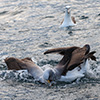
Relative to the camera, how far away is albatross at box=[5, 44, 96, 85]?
27.5ft

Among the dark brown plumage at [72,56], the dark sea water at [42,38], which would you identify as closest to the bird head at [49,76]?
the dark sea water at [42,38]

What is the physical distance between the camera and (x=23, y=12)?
1522 centimetres

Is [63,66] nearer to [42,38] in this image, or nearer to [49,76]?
Answer: [49,76]

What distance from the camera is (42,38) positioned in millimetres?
12031

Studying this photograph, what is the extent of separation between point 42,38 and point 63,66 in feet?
11.2

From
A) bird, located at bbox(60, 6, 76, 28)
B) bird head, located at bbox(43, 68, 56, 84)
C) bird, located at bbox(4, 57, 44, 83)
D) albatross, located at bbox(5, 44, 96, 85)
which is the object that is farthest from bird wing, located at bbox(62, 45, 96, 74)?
bird, located at bbox(60, 6, 76, 28)

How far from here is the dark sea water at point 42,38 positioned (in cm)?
804

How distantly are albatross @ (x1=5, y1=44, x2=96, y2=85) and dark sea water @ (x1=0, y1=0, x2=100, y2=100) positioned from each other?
20 cm

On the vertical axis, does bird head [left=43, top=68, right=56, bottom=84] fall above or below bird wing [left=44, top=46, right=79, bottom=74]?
below

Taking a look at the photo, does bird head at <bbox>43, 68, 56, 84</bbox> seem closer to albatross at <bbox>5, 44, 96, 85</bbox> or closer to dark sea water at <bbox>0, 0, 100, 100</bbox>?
albatross at <bbox>5, 44, 96, 85</bbox>

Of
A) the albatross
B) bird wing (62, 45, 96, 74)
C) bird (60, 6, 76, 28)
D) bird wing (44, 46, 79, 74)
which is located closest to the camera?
bird wing (62, 45, 96, 74)

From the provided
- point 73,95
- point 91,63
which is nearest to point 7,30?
point 91,63

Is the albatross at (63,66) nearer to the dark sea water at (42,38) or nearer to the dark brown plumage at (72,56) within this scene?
the dark brown plumage at (72,56)

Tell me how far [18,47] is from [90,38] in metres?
2.75
